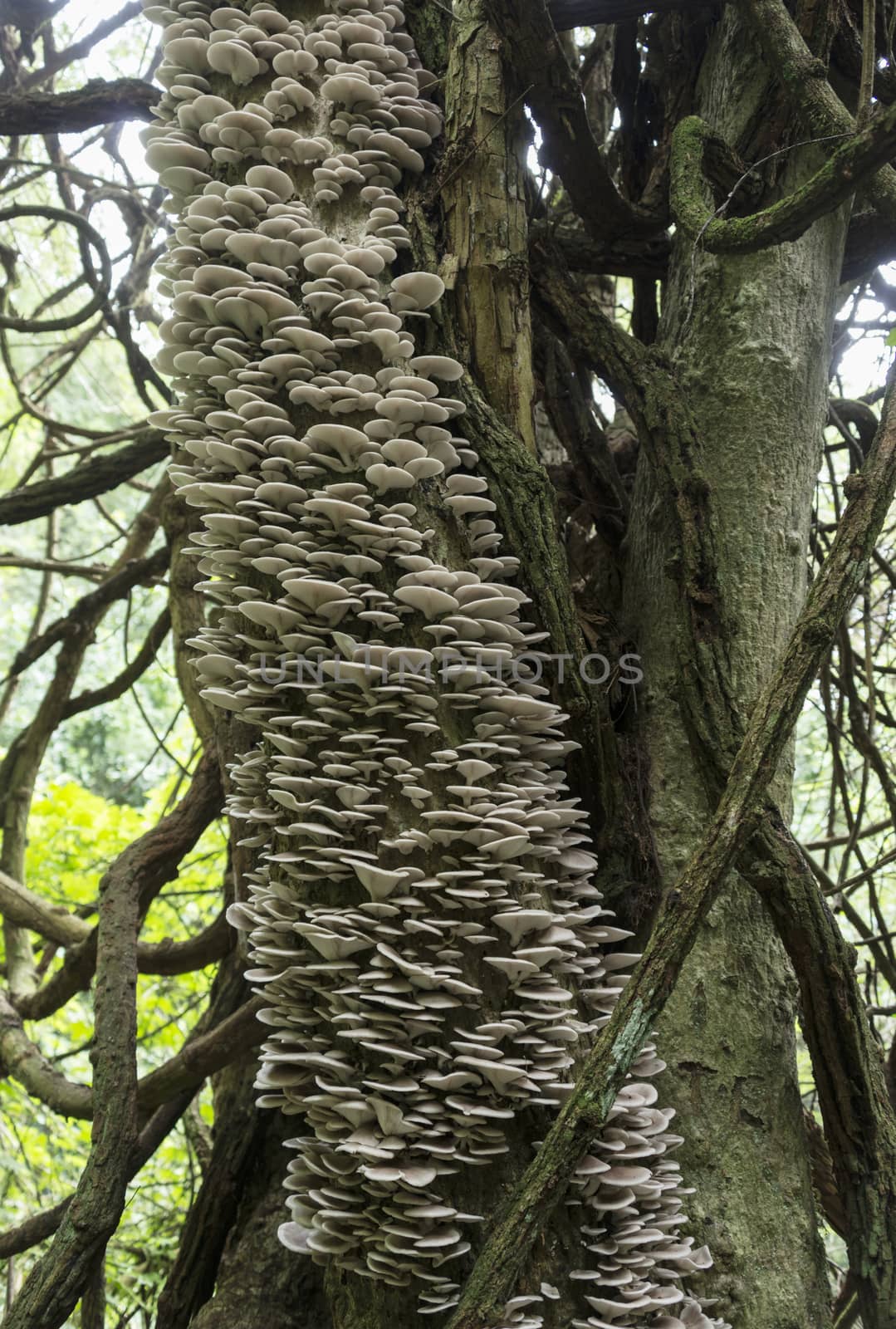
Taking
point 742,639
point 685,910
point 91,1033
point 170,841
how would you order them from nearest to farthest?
point 685,910 < point 742,639 < point 170,841 < point 91,1033

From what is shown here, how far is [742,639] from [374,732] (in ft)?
3.35

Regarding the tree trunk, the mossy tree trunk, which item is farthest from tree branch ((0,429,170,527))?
the tree trunk

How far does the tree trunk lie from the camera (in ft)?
6.28

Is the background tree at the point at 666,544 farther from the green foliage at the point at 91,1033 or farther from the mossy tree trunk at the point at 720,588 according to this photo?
the green foliage at the point at 91,1033

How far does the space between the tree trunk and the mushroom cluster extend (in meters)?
0.15

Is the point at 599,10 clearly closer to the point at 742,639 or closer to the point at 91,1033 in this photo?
the point at 742,639

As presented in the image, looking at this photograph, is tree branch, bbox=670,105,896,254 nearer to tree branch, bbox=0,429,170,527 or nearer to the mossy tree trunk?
the mossy tree trunk

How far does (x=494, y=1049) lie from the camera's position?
5.38 feet

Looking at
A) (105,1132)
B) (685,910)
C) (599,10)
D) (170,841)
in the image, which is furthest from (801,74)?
(105,1132)

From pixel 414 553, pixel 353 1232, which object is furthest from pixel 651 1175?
pixel 414 553

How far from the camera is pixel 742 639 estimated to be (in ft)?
7.50

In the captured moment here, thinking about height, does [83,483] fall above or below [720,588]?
above

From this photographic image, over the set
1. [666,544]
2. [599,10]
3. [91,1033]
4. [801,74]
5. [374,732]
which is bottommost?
[91,1033]

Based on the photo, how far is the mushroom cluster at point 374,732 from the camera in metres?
1.68
